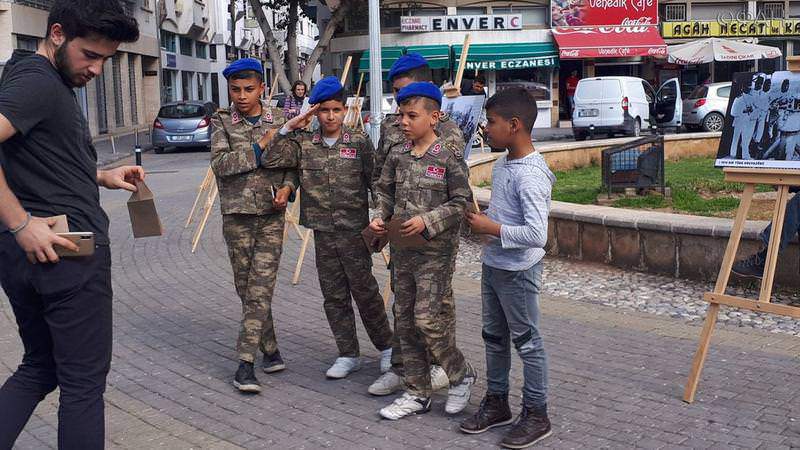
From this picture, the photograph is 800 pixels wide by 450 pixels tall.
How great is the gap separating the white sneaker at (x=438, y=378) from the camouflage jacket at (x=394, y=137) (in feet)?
3.69

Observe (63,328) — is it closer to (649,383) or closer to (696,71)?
(649,383)

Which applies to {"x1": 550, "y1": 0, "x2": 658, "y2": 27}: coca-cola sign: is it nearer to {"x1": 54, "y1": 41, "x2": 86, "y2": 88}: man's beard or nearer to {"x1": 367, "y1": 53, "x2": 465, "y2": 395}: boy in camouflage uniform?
{"x1": 367, "y1": 53, "x2": 465, "y2": 395}: boy in camouflage uniform

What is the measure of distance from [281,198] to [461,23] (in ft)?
117

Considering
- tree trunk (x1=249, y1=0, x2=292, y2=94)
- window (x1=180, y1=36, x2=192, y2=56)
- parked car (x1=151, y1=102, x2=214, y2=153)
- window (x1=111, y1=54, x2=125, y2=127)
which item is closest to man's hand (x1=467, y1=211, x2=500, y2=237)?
parked car (x1=151, y1=102, x2=214, y2=153)

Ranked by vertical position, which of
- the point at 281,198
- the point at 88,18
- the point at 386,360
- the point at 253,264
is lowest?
the point at 386,360

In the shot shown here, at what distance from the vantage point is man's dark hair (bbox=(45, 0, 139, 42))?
11.1 ft

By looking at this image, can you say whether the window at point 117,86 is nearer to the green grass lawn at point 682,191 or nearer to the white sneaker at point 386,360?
the green grass lawn at point 682,191

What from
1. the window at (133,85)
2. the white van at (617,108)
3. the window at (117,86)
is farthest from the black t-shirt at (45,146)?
the window at (133,85)

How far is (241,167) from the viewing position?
5.32 metres

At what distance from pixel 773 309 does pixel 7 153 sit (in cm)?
366

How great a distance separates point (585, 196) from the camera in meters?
11.4

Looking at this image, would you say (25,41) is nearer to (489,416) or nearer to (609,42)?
(609,42)

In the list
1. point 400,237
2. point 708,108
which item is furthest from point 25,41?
point 400,237

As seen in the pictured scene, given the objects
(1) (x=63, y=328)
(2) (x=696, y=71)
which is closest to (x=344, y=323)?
(1) (x=63, y=328)
